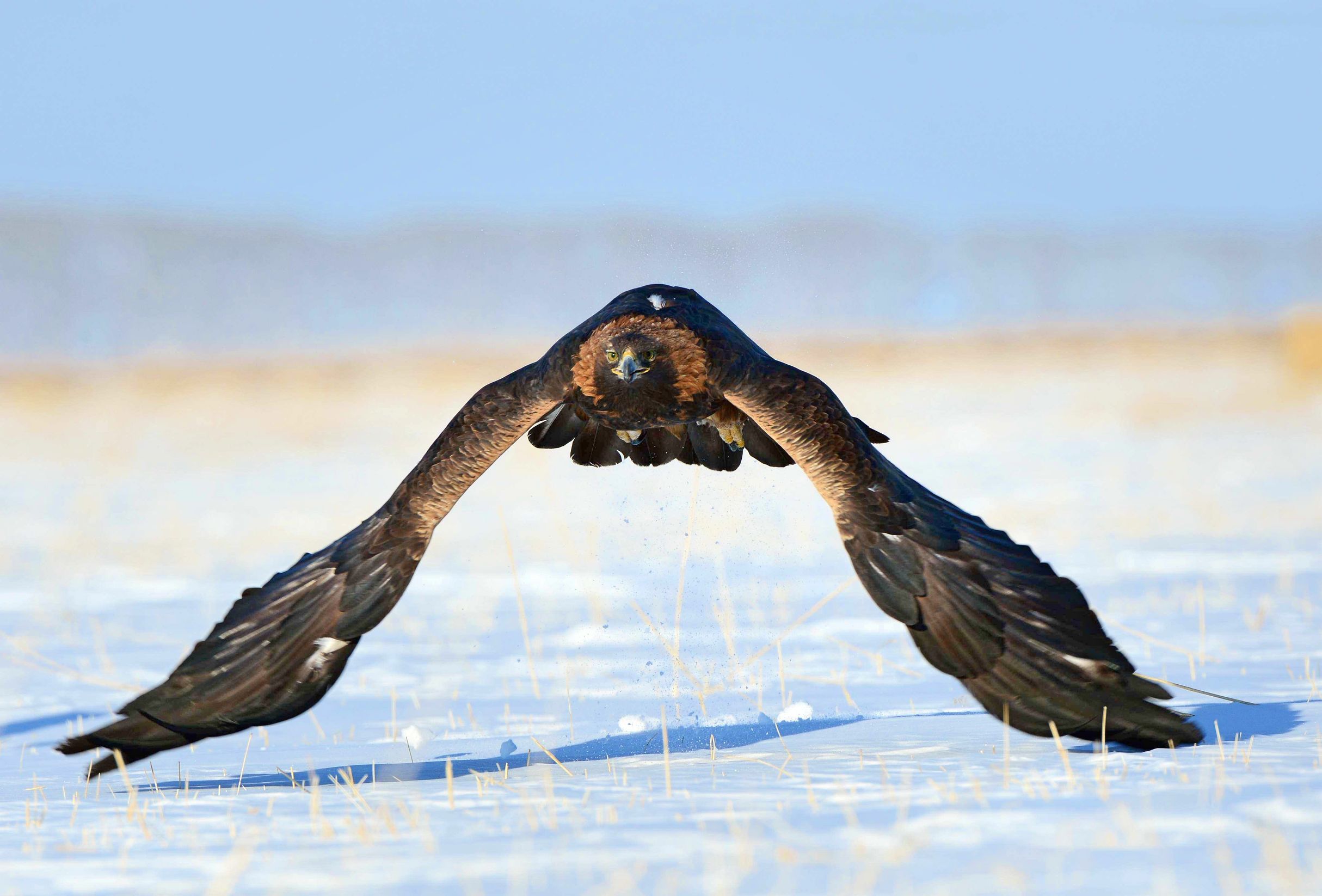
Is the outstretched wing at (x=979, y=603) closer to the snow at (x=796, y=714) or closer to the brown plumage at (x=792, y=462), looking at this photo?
the brown plumage at (x=792, y=462)

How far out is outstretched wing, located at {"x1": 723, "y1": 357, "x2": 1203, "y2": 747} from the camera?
589 centimetres

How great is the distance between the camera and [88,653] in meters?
9.88

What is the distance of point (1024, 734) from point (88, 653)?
5.95 m

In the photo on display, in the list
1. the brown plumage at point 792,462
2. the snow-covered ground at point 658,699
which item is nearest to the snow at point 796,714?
the snow-covered ground at point 658,699

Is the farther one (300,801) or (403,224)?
(403,224)

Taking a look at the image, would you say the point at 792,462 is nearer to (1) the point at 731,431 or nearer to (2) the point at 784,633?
(1) the point at 731,431

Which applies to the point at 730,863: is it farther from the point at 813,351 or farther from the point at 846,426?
the point at 813,351

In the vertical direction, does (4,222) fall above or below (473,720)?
above

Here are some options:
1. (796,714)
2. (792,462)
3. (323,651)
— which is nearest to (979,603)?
(792,462)

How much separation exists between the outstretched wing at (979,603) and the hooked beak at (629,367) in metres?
0.61

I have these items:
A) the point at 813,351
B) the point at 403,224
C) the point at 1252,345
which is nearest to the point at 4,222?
the point at 403,224

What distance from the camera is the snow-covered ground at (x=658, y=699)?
14.8 ft

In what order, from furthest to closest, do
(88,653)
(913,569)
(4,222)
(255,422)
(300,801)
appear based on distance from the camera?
(4,222) → (255,422) → (88,653) → (913,569) → (300,801)

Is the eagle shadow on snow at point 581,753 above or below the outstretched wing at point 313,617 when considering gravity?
below
